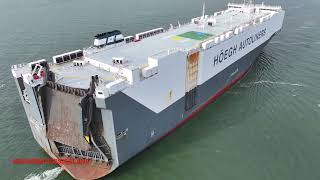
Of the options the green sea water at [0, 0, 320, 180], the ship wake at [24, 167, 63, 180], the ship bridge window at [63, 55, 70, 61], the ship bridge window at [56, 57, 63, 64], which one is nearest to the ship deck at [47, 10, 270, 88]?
the ship bridge window at [56, 57, 63, 64]

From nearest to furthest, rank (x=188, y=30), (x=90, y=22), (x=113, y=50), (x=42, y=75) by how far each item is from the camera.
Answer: (x=42, y=75), (x=113, y=50), (x=188, y=30), (x=90, y=22)

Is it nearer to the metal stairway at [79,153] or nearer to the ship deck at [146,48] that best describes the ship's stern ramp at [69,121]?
the metal stairway at [79,153]

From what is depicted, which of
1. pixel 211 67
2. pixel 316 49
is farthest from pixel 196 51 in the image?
pixel 316 49

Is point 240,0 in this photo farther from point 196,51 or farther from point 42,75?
point 42,75

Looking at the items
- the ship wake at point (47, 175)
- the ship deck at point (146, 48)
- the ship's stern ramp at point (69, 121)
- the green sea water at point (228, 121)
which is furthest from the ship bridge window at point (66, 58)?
the ship wake at point (47, 175)

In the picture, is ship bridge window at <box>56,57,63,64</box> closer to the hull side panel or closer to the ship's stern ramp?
the ship's stern ramp

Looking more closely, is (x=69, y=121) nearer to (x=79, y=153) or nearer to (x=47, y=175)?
(x=79, y=153)
